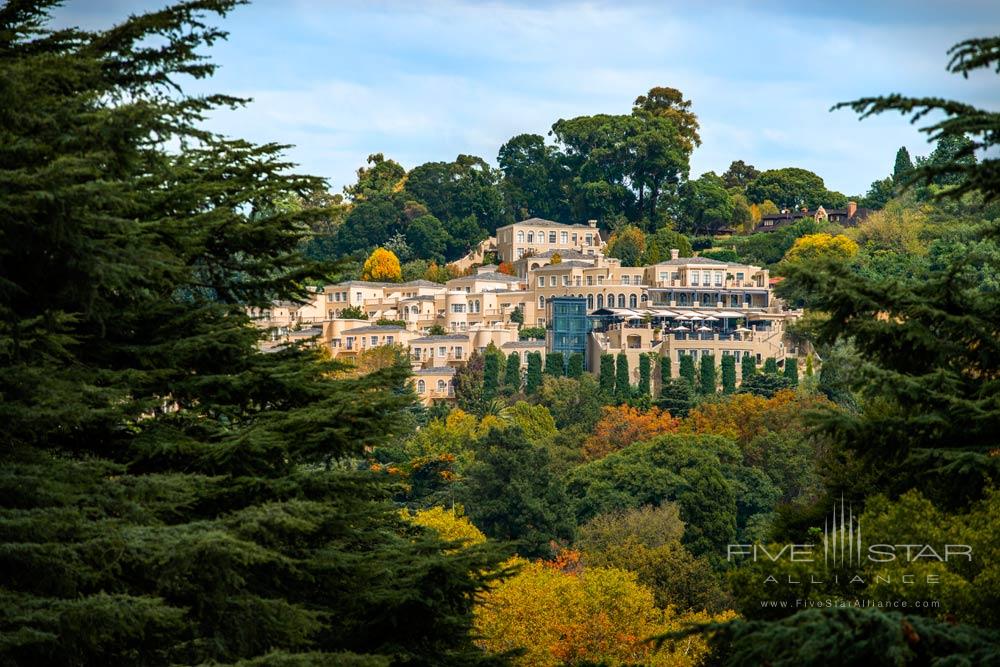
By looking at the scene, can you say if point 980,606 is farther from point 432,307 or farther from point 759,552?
point 432,307

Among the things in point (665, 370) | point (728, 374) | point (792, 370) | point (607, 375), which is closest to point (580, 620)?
point (607, 375)

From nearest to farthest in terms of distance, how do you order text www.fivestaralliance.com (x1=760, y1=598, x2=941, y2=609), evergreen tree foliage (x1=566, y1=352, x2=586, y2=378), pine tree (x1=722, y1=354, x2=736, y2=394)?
1. text www.fivestaralliance.com (x1=760, y1=598, x2=941, y2=609)
2. pine tree (x1=722, y1=354, x2=736, y2=394)
3. evergreen tree foliage (x1=566, y1=352, x2=586, y2=378)

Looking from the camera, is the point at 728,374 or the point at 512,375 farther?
the point at 512,375

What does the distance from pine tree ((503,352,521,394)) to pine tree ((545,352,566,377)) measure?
5.50 ft

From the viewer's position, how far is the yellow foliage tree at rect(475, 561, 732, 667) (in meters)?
42.3

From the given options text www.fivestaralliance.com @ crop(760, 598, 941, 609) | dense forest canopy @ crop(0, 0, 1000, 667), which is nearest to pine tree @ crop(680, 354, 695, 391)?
dense forest canopy @ crop(0, 0, 1000, 667)

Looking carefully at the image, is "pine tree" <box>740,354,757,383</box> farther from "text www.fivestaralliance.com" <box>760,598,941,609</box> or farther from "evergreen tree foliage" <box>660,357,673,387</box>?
"text www.fivestaralliance.com" <box>760,598,941,609</box>

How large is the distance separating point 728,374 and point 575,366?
27.5 ft

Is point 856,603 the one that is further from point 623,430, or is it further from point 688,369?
point 688,369

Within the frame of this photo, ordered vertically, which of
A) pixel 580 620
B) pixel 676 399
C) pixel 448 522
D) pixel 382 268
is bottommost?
pixel 580 620

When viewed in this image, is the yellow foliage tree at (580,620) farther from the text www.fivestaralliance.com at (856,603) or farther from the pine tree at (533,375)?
the pine tree at (533,375)

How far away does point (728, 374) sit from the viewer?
89.3 m

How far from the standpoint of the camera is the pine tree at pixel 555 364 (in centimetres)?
9062

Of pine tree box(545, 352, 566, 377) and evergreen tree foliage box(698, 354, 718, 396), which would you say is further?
pine tree box(545, 352, 566, 377)
